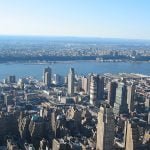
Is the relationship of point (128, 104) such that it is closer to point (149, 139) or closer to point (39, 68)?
point (149, 139)

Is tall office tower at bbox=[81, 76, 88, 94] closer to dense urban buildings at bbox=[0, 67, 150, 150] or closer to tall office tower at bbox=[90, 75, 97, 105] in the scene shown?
dense urban buildings at bbox=[0, 67, 150, 150]

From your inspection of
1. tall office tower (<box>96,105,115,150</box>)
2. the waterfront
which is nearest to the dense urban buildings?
tall office tower (<box>96,105,115,150</box>)

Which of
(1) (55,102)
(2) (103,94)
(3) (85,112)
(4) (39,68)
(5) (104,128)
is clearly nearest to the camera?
(5) (104,128)

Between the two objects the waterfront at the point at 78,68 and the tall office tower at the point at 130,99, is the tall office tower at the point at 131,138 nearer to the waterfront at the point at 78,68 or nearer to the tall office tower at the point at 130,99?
the tall office tower at the point at 130,99

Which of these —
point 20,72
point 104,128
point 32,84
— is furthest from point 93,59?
point 104,128

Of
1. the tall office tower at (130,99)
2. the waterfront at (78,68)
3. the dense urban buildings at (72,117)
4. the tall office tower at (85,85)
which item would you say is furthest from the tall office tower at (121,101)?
the waterfront at (78,68)

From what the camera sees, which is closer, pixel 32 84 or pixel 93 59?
pixel 32 84
